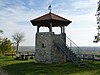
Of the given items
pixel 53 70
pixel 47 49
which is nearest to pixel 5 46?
pixel 47 49

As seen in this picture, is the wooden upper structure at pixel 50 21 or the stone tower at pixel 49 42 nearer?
the stone tower at pixel 49 42

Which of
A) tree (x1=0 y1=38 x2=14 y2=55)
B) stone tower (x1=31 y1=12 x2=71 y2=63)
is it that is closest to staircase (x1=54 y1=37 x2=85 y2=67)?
stone tower (x1=31 y1=12 x2=71 y2=63)

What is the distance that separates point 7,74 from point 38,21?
925 cm

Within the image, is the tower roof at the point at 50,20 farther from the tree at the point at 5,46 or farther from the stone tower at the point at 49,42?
the tree at the point at 5,46

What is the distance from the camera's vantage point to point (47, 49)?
70.4 ft

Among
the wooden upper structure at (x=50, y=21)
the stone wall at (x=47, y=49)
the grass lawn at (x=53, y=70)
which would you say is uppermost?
the wooden upper structure at (x=50, y=21)

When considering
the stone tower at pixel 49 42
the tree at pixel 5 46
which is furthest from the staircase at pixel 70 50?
the tree at pixel 5 46

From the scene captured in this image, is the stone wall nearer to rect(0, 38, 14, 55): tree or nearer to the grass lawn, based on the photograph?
the grass lawn

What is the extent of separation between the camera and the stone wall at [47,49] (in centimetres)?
2138

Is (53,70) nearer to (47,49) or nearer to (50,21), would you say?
(47,49)

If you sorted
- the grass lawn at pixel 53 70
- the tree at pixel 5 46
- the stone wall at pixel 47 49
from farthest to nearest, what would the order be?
1. the tree at pixel 5 46
2. the stone wall at pixel 47 49
3. the grass lawn at pixel 53 70

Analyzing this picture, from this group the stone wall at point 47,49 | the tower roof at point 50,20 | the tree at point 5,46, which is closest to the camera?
the stone wall at point 47,49

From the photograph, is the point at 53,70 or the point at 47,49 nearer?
the point at 53,70

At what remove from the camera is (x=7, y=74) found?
14594 mm
